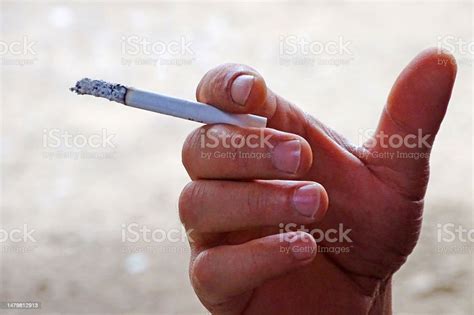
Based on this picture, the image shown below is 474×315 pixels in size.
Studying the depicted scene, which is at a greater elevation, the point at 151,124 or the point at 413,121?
the point at 413,121

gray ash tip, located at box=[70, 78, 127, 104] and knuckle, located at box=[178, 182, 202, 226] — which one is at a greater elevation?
gray ash tip, located at box=[70, 78, 127, 104]

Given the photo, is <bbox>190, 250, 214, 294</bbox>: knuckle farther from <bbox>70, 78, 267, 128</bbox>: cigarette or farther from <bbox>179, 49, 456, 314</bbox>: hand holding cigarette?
<bbox>70, 78, 267, 128</bbox>: cigarette

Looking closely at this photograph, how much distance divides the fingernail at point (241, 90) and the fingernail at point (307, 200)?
0.10m

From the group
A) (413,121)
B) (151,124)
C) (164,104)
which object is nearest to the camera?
(164,104)

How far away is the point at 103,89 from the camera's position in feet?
2.04

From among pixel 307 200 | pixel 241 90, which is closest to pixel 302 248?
pixel 307 200

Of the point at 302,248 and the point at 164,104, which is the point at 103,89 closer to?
the point at 164,104

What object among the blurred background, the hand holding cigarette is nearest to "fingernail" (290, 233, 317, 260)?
the hand holding cigarette

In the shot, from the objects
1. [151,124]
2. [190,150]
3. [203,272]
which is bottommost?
[151,124]

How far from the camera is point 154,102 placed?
60 centimetres

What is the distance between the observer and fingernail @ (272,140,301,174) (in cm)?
63

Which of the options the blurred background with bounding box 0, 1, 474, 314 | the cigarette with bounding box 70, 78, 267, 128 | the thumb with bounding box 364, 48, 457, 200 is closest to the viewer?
the cigarette with bounding box 70, 78, 267, 128

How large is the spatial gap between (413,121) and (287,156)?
0.19 meters

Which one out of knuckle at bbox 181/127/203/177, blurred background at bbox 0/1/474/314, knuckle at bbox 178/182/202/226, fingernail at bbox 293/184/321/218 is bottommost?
blurred background at bbox 0/1/474/314
